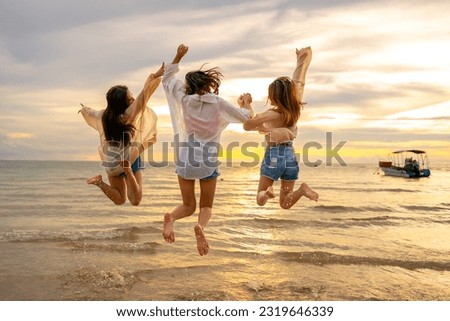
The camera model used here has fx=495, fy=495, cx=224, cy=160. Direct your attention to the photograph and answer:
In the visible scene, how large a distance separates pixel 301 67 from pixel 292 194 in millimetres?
1330

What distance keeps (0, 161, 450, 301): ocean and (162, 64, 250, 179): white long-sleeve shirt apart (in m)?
3.95

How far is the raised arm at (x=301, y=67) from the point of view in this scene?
5.10 metres

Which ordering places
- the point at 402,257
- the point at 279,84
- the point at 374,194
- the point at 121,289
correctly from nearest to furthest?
1. the point at 279,84
2. the point at 121,289
3. the point at 402,257
4. the point at 374,194

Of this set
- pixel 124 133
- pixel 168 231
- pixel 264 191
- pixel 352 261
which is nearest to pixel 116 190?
pixel 124 133

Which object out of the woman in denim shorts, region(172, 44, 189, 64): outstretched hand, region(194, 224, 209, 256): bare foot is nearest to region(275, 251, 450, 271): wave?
the woman in denim shorts

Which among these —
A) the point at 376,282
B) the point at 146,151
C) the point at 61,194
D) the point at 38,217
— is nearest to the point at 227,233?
the point at 376,282

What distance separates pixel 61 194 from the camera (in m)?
25.8

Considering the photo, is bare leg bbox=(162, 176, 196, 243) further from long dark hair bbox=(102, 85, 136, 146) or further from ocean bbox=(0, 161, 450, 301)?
ocean bbox=(0, 161, 450, 301)

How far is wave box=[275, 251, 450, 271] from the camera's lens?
10.5 m

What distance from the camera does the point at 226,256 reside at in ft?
35.6

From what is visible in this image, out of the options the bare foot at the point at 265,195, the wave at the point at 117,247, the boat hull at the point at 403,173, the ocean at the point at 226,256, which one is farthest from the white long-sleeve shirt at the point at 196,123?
the boat hull at the point at 403,173

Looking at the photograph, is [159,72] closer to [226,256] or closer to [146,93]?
[146,93]

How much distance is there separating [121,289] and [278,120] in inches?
185

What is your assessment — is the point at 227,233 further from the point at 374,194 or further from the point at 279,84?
the point at 374,194
